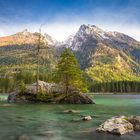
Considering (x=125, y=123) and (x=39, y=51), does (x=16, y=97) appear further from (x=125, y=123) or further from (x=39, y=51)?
(x=125, y=123)

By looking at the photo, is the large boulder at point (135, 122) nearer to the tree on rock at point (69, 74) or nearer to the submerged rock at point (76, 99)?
the submerged rock at point (76, 99)

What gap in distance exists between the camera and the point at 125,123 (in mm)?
25750

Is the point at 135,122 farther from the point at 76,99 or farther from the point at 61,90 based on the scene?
the point at 61,90

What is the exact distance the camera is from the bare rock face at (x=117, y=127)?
24.2 metres

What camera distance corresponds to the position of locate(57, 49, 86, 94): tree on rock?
77.2 m

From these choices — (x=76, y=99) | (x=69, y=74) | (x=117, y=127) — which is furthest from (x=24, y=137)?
(x=69, y=74)

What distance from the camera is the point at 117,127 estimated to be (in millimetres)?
24656

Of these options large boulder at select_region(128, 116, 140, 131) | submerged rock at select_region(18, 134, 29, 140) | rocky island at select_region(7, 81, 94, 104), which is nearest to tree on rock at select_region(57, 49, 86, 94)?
rocky island at select_region(7, 81, 94, 104)

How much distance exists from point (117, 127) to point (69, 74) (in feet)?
178

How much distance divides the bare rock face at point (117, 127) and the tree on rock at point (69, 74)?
163ft

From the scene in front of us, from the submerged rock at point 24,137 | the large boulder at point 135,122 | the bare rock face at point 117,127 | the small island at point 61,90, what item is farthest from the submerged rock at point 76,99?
the submerged rock at point 24,137

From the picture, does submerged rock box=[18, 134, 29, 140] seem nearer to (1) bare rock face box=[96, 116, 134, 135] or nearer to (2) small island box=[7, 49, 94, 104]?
(1) bare rock face box=[96, 116, 134, 135]

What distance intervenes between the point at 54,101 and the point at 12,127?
4571 cm

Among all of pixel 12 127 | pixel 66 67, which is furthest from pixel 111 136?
pixel 66 67
